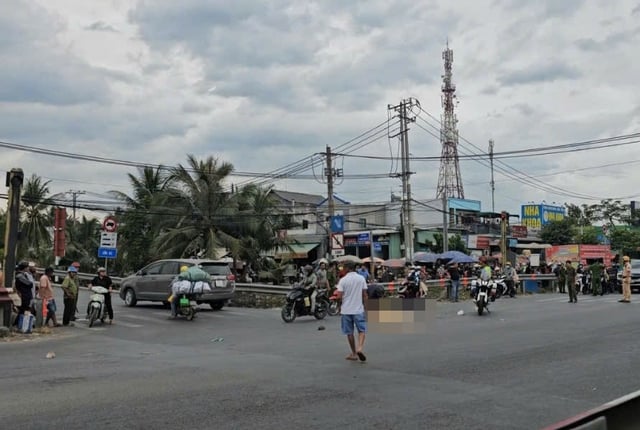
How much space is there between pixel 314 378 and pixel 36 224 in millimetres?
40168

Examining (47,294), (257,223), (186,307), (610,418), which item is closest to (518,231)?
(257,223)

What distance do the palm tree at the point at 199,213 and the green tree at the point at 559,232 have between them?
3773cm

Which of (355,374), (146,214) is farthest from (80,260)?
(355,374)

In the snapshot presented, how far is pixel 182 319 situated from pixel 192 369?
9.14m

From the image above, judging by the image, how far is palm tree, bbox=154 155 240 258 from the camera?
32.3 metres

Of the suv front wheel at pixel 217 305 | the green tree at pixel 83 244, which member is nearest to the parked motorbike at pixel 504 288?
the suv front wheel at pixel 217 305

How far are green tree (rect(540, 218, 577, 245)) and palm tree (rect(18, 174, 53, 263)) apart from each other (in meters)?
44.6

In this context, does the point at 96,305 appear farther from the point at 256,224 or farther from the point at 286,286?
the point at 256,224

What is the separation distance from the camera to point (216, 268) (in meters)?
21.7

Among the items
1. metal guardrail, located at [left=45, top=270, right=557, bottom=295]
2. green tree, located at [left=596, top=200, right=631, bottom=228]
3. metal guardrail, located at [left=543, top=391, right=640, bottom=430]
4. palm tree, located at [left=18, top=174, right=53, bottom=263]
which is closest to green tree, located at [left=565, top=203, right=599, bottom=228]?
green tree, located at [left=596, top=200, right=631, bottom=228]

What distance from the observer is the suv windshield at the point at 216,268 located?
2152 cm

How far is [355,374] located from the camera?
29.7 feet

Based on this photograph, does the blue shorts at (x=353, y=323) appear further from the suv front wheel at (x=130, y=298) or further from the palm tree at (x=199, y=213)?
the palm tree at (x=199, y=213)

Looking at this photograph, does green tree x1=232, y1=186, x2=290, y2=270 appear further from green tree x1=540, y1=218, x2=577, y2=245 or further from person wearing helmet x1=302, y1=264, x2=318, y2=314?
green tree x1=540, y1=218, x2=577, y2=245
